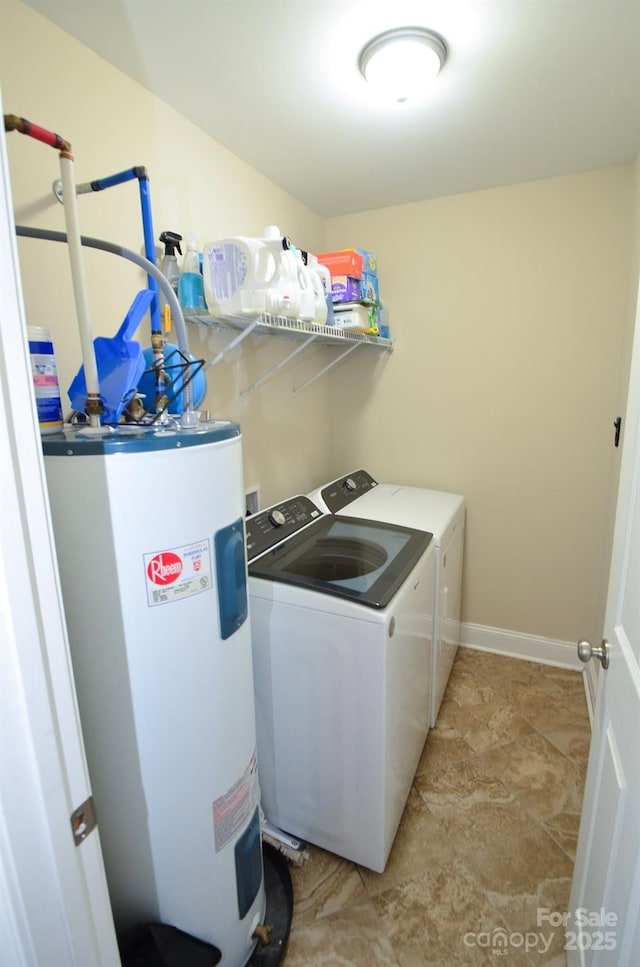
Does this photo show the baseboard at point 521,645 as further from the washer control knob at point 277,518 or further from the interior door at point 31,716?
the interior door at point 31,716

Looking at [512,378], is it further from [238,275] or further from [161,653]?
[161,653]

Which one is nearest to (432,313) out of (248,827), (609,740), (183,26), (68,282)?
Answer: (183,26)

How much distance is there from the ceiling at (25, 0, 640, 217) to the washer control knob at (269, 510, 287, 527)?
57.3 inches

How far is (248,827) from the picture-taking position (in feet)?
3.95

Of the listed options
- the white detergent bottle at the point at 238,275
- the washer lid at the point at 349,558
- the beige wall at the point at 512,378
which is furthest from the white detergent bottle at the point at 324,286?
the washer lid at the point at 349,558

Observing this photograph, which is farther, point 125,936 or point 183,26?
point 183,26

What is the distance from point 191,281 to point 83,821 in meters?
1.43

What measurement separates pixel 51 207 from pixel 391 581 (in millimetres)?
1419

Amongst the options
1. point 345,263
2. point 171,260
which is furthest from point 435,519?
point 171,260

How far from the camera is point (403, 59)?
1296 millimetres

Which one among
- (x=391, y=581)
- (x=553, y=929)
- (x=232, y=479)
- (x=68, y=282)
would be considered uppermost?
(x=68, y=282)

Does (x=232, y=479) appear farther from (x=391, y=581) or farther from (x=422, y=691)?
(x=422, y=691)

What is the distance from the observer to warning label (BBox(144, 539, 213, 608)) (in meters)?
0.88

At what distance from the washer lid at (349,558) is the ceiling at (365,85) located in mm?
1534
